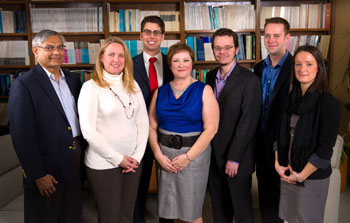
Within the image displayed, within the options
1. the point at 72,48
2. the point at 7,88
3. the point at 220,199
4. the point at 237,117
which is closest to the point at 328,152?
the point at 237,117

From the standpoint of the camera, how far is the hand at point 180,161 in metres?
2.02

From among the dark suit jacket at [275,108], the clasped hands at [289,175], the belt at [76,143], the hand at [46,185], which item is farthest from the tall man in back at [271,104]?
the hand at [46,185]

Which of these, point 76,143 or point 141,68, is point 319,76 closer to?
point 141,68

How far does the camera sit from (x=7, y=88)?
443 cm

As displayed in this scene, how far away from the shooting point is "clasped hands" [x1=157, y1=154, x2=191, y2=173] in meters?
2.02

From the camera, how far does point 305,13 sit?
14.0 ft

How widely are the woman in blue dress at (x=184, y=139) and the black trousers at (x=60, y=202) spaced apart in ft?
1.78

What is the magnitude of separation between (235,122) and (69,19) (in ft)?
9.97

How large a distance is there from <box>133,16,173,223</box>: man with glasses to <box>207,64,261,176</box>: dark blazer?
0.57 m

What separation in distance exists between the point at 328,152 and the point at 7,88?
4219mm

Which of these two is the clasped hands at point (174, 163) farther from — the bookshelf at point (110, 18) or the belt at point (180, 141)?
the bookshelf at point (110, 18)

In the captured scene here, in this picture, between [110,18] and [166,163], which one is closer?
[166,163]

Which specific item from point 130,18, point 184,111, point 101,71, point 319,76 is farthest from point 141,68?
point 130,18

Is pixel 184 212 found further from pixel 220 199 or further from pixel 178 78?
pixel 178 78
